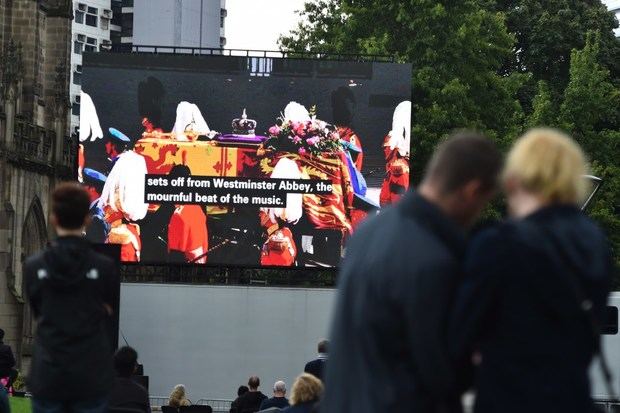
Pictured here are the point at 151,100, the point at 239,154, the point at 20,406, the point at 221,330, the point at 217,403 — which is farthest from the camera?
the point at 221,330

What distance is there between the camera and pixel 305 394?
1219 centimetres

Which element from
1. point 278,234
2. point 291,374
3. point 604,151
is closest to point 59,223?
point 278,234

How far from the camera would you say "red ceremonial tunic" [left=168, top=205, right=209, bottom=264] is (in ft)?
113

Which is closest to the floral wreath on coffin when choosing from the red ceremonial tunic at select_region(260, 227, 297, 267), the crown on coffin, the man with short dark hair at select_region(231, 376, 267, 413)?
the crown on coffin

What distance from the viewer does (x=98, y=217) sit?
113 ft

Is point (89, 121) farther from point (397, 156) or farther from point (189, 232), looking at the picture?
point (397, 156)

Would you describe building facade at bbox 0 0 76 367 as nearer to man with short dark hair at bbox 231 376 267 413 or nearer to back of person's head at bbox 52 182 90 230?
man with short dark hair at bbox 231 376 267 413

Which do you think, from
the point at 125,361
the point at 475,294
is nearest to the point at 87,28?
the point at 125,361

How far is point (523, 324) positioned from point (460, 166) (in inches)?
20.4

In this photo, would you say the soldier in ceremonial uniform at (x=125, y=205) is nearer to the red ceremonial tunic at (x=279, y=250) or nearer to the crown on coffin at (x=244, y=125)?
the crown on coffin at (x=244, y=125)

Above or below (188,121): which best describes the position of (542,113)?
above

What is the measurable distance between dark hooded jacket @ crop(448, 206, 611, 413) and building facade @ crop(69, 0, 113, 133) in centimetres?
9771

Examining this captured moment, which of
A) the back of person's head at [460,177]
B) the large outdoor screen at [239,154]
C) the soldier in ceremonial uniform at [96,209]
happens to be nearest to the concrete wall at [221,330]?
the large outdoor screen at [239,154]

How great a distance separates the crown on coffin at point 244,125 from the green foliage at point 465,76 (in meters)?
11.1
